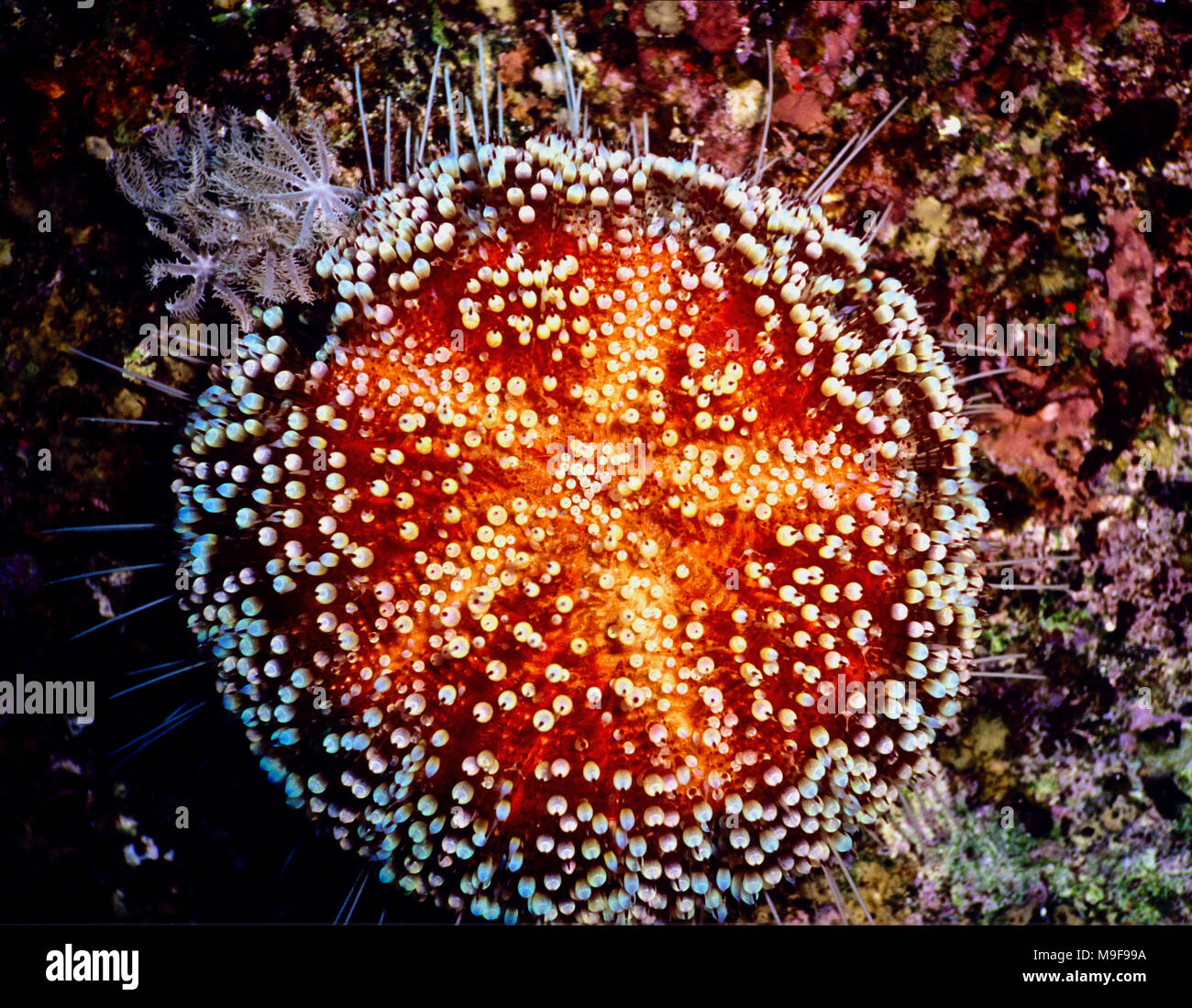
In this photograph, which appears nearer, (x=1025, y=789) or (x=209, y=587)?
(x=209, y=587)

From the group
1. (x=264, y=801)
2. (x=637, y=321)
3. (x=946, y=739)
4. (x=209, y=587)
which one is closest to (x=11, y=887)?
(x=264, y=801)

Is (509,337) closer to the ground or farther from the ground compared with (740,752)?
farther from the ground

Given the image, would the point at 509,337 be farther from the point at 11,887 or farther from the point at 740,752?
the point at 11,887
